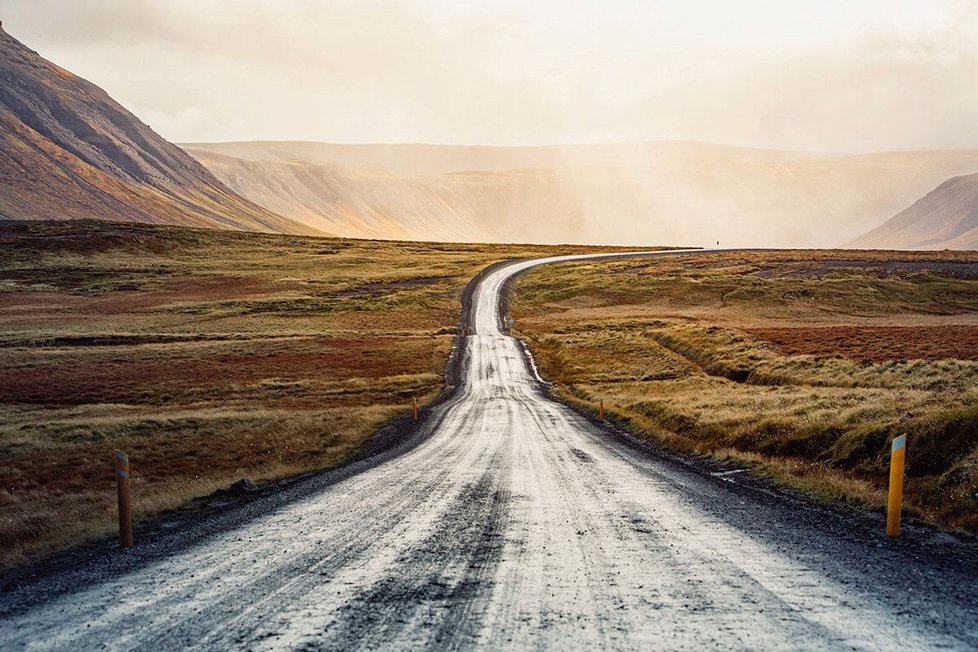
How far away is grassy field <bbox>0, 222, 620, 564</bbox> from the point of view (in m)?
21.0

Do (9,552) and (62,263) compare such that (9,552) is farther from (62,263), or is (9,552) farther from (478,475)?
(62,263)

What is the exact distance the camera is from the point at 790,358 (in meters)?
36.7

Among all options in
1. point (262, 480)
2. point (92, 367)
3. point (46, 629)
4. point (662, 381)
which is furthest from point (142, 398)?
point (46, 629)

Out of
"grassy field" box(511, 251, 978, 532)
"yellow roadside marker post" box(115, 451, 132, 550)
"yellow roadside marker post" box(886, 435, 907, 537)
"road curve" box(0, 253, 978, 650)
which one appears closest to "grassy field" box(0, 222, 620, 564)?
"yellow roadside marker post" box(115, 451, 132, 550)

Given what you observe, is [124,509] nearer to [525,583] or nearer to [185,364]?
[525,583]

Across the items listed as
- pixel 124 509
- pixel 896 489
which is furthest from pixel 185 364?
pixel 896 489

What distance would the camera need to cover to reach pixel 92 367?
147 ft

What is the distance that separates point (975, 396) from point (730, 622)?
38.3 ft

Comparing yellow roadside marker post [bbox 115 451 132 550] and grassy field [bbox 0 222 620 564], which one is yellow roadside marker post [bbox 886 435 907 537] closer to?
yellow roadside marker post [bbox 115 451 132 550]

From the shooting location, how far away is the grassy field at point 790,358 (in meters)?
12.6

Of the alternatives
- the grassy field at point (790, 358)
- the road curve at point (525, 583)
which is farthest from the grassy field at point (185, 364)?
the grassy field at point (790, 358)

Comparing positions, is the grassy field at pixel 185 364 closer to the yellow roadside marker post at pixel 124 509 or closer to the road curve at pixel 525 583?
the yellow roadside marker post at pixel 124 509

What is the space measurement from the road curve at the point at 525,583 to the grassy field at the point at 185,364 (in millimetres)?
3571

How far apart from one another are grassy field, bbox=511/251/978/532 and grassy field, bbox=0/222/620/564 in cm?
1100
